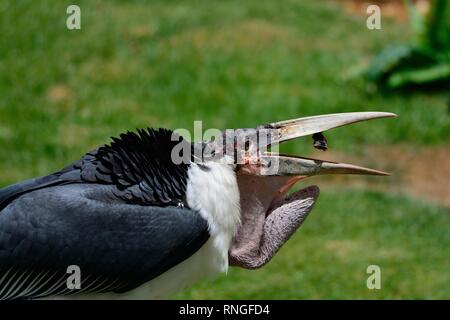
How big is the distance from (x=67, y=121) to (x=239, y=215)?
4771 millimetres

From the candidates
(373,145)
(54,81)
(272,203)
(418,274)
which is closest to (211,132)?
(272,203)

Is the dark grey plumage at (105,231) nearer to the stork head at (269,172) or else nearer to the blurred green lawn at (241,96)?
the stork head at (269,172)

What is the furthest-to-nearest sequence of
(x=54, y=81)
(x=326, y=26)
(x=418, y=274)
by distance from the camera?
(x=326, y=26)
(x=54, y=81)
(x=418, y=274)

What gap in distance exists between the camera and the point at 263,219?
4543 millimetres

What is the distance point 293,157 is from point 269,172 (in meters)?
0.12

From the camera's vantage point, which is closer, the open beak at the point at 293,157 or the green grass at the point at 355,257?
the open beak at the point at 293,157

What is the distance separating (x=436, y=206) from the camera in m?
7.79

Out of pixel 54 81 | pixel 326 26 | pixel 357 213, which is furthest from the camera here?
pixel 326 26

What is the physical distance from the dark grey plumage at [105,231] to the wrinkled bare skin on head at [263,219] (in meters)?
0.30

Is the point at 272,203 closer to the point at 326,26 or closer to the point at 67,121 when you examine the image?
the point at 67,121

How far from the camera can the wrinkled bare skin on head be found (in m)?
4.50

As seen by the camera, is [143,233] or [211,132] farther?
[211,132]

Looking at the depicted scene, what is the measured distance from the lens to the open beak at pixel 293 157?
441cm

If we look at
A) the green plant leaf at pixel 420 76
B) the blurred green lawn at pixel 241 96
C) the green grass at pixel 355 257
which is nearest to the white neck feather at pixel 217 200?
the green grass at pixel 355 257
